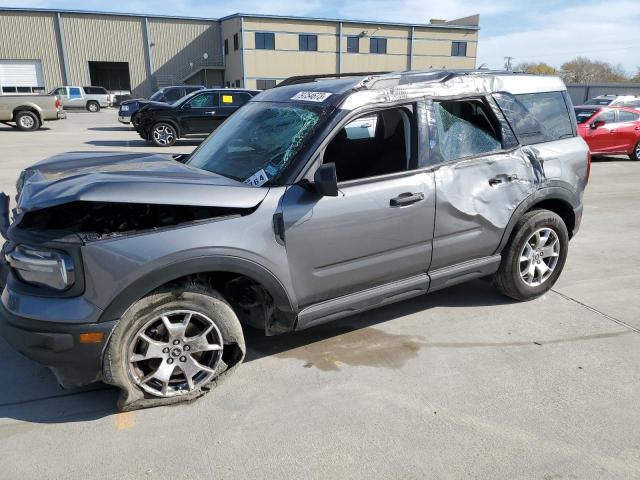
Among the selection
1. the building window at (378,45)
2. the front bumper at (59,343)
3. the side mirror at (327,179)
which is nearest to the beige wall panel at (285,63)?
the building window at (378,45)

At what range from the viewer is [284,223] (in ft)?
9.84

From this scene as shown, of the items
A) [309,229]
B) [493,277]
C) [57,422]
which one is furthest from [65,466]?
[493,277]

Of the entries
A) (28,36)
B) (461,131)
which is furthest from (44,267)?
(28,36)

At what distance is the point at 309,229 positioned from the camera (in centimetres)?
307

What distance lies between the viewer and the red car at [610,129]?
13.5 m

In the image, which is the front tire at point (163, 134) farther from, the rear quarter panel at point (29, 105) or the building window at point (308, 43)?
the building window at point (308, 43)

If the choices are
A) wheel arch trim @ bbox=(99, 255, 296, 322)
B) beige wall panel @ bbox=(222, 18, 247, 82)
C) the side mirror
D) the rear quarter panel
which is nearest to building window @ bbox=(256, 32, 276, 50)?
beige wall panel @ bbox=(222, 18, 247, 82)

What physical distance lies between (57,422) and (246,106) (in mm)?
2681

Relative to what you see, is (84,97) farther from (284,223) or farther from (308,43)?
(284,223)

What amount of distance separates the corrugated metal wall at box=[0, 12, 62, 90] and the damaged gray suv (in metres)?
50.5

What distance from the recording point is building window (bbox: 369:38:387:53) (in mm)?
50094

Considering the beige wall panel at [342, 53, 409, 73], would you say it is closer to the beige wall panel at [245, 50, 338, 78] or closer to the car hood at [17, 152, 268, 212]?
the beige wall panel at [245, 50, 338, 78]

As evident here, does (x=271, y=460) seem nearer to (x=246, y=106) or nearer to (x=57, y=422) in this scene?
(x=57, y=422)

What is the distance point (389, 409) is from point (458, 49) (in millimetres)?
56136
